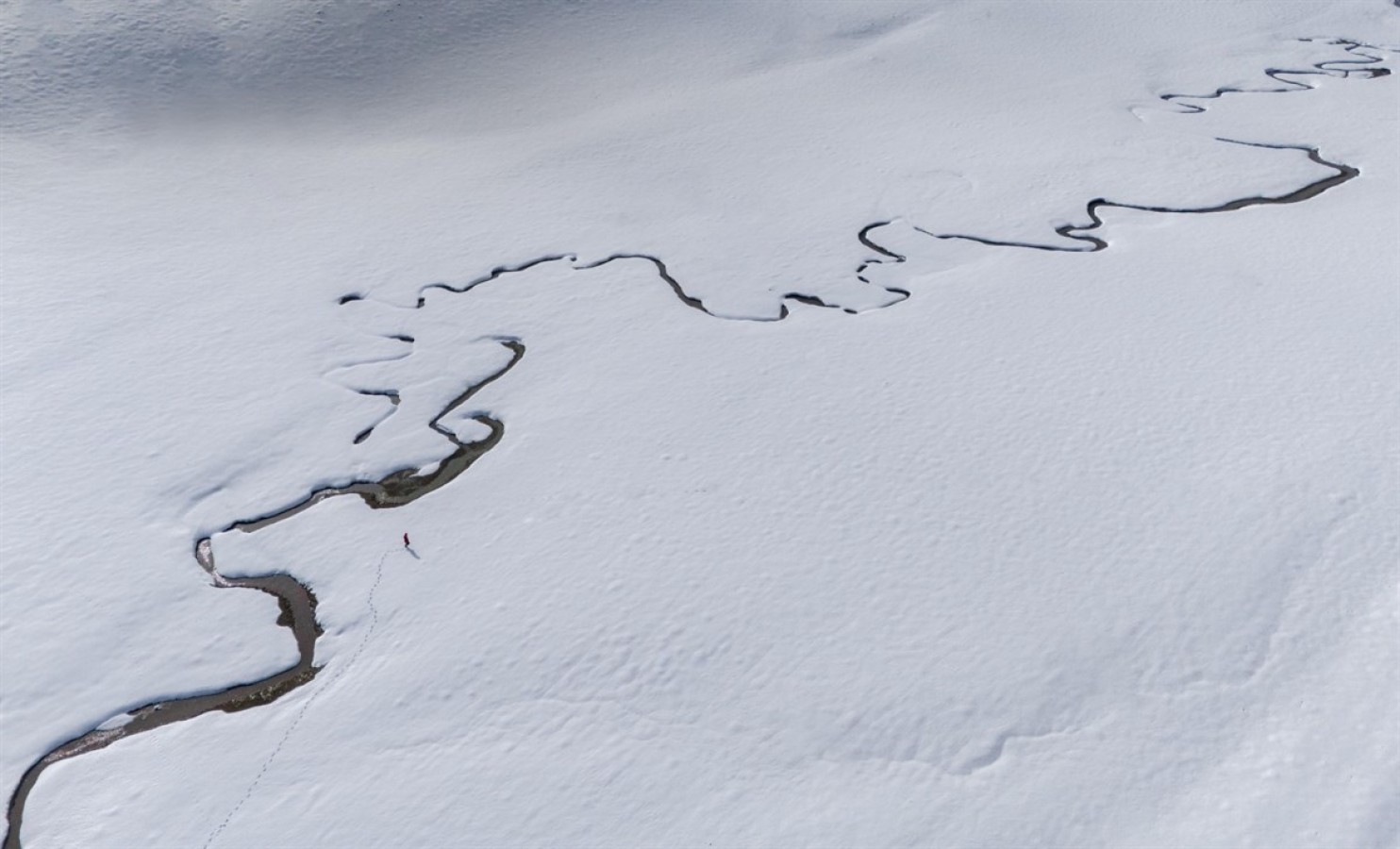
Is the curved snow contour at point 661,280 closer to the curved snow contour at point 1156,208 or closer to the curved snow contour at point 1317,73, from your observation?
the curved snow contour at point 1156,208

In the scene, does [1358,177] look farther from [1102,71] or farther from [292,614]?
[292,614]

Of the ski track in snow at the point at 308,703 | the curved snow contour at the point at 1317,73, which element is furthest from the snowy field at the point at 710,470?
the curved snow contour at the point at 1317,73

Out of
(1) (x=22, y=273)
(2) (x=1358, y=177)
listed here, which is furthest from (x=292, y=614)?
(2) (x=1358, y=177)

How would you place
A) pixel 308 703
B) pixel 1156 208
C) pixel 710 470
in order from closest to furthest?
1. pixel 308 703
2. pixel 710 470
3. pixel 1156 208

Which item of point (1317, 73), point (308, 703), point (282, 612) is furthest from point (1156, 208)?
point (308, 703)

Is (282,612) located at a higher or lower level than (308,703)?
higher

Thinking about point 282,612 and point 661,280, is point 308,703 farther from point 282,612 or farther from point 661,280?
point 661,280

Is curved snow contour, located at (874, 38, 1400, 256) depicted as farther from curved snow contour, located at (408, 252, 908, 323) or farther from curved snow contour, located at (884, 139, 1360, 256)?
curved snow contour, located at (408, 252, 908, 323)
